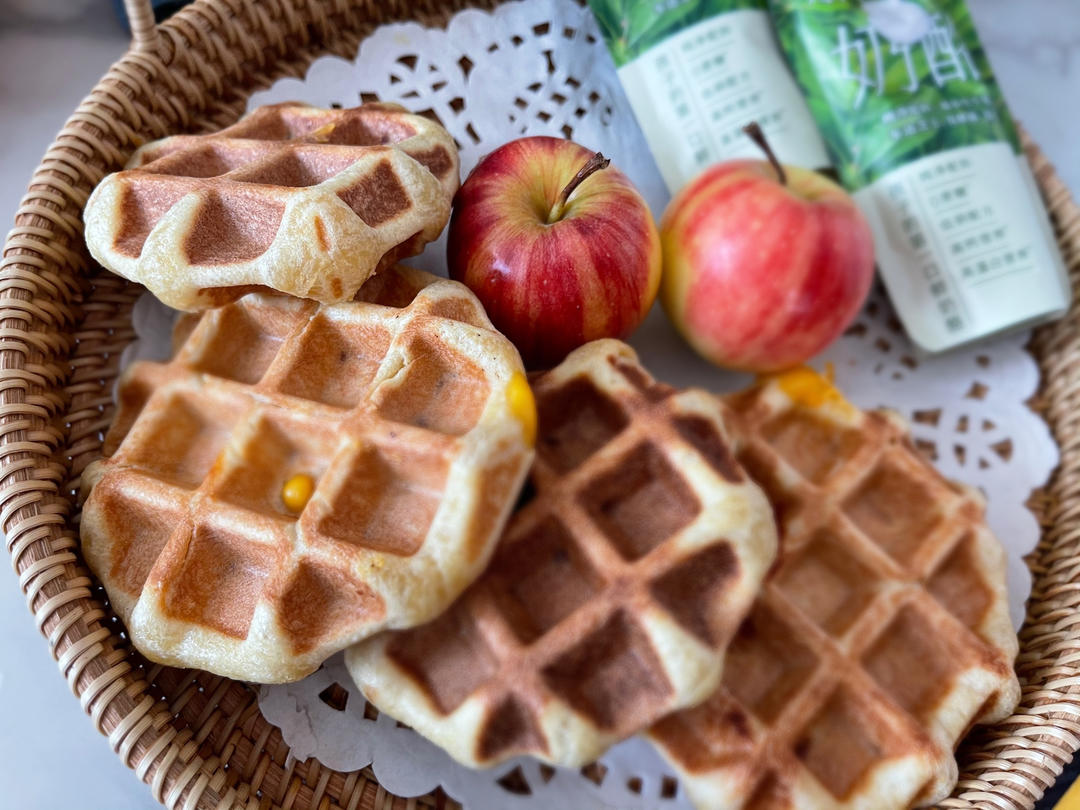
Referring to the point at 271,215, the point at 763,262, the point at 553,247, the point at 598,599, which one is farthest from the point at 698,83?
the point at 598,599

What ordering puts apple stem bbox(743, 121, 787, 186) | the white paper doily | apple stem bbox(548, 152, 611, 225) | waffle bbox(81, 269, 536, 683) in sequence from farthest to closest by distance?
the white paper doily
apple stem bbox(743, 121, 787, 186)
apple stem bbox(548, 152, 611, 225)
waffle bbox(81, 269, 536, 683)

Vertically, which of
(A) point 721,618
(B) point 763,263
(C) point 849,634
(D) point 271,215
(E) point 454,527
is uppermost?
(D) point 271,215

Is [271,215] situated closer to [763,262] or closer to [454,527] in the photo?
[454,527]

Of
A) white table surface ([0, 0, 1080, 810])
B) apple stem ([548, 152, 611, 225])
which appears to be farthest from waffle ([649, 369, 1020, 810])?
white table surface ([0, 0, 1080, 810])

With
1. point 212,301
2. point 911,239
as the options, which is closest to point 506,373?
point 212,301

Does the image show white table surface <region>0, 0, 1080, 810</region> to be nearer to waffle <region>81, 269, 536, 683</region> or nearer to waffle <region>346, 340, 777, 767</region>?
waffle <region>81, 269, 536, 683</region>

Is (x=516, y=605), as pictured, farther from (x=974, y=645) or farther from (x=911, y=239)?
(x=911, y=239)

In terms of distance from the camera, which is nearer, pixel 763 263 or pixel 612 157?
pixel 763 263
